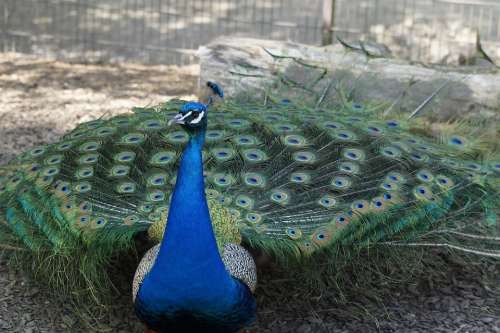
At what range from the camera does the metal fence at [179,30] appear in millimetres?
7133

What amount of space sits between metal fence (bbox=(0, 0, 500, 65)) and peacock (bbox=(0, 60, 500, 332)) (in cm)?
322

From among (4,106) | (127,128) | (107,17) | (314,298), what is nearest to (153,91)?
(4,106)

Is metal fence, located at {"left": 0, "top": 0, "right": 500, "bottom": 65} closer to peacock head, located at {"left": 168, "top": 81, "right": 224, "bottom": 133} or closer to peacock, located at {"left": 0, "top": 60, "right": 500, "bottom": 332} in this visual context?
peacock, located at {"left": 0, "top": 60, "right": 500, "bottom": 332}

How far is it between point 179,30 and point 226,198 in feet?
17.0

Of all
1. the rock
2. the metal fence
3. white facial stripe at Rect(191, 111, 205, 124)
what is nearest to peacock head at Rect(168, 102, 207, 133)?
white facial stripe at Rect(191, 111, 205, 124)

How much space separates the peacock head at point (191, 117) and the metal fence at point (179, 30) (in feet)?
14.3

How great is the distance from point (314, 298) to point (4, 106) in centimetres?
347

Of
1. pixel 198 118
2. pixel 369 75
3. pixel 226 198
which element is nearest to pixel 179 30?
pixel 369 75

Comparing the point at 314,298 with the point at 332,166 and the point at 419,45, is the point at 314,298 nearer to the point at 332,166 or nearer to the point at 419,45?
the point at 332,166

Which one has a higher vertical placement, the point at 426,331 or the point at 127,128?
the point at 127,128

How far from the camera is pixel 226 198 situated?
332 cm

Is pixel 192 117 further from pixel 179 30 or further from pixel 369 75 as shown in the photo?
pixel 179 30

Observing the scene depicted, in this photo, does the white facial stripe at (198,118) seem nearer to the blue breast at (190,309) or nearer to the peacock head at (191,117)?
the peacock head at (191,117)

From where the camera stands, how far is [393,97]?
5.07 m
